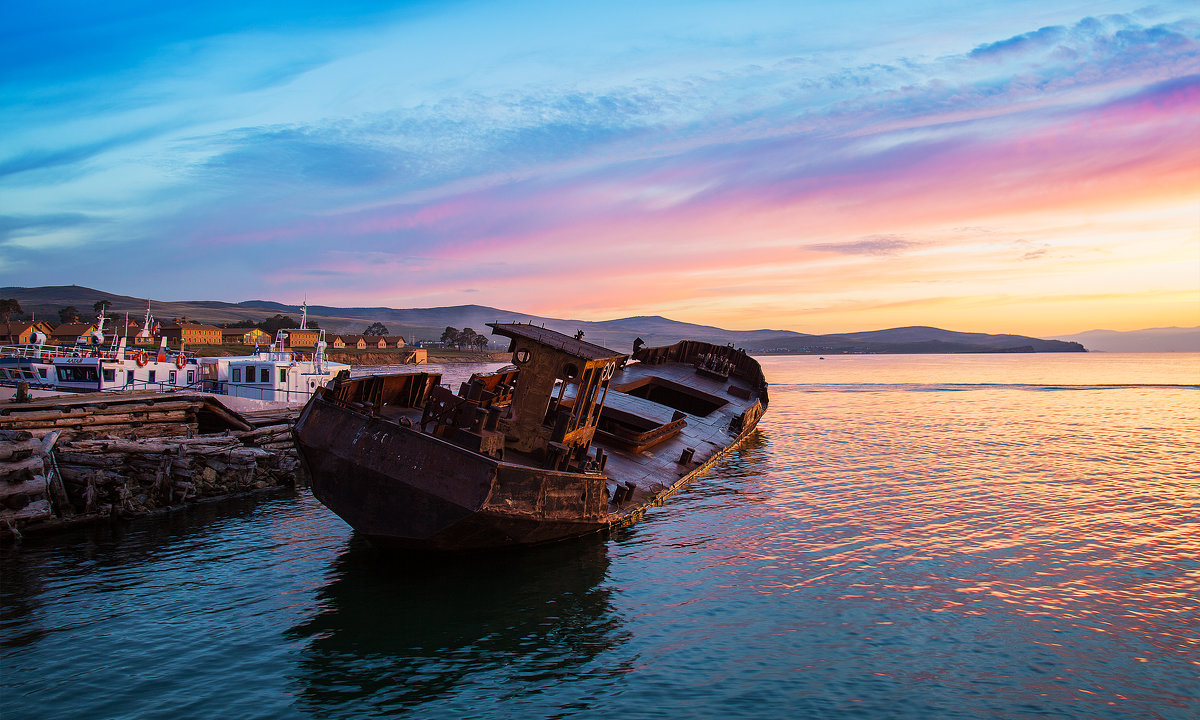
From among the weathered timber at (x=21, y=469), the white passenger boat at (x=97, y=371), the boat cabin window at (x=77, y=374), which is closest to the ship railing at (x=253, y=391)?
the white passenger boat at (x=97, y=371)

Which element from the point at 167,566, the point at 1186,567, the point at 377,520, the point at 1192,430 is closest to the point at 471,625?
the point at 377,520

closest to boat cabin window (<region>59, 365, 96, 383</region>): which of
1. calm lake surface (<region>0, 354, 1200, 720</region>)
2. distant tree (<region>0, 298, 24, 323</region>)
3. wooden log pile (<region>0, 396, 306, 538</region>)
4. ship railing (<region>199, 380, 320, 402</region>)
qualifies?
ship railing (<region>199, 380, 320, 402</region>)

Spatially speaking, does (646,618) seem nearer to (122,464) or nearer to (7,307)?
(122,464)

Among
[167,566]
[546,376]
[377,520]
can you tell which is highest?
[546,376]

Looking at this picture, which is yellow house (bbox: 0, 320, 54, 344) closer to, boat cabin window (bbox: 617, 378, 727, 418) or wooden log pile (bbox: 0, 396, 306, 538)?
wooden log pile (bbox: 0, 396, 306, 538)

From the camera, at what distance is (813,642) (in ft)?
39.6

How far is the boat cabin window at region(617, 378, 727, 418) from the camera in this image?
40031 mm

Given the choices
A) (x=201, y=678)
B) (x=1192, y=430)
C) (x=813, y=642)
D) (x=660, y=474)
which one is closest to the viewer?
(x=201, y=678)

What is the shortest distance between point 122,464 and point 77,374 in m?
20.9

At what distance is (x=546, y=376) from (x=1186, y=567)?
1588 cm

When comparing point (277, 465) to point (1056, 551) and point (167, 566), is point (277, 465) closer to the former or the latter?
point (167, 566)

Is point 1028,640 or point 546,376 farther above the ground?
point 546,376

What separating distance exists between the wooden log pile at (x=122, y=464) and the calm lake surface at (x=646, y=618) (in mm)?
1428

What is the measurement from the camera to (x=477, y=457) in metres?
13.3
